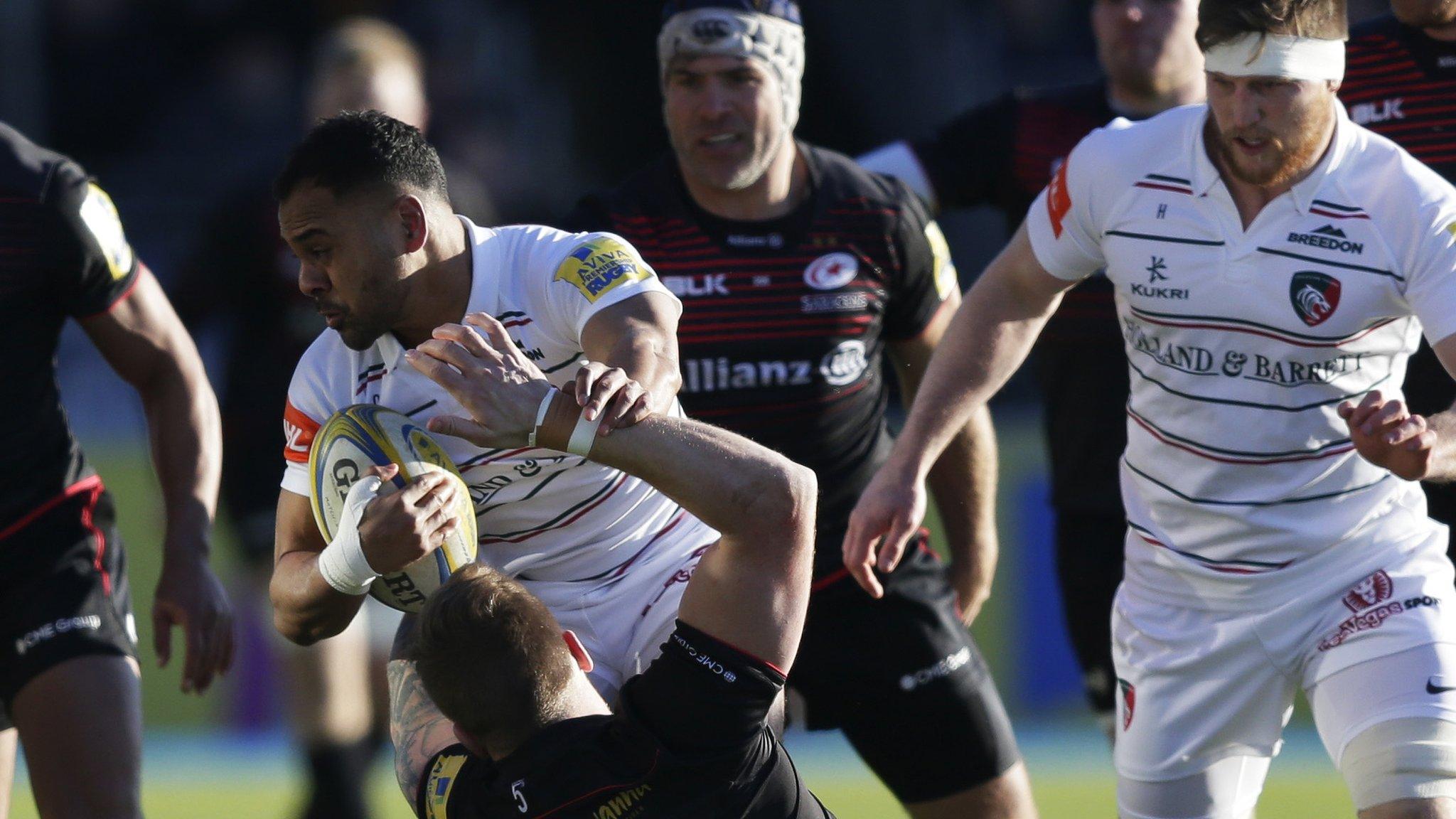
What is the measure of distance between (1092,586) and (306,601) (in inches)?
112

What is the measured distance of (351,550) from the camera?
3361mm

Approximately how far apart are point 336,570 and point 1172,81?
325cm

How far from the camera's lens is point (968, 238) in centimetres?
1016

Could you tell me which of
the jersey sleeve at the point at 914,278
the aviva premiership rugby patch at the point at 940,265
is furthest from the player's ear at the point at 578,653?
the aviva premiership rugby patch at the point at 940,265

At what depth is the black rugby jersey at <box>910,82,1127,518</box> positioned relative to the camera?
18.2 feet

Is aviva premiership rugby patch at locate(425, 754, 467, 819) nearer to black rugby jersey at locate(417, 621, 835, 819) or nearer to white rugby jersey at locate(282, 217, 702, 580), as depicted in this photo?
black rugby jersey at locate(417, 621, 835, 819)

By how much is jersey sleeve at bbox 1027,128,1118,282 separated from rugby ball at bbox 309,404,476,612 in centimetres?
152

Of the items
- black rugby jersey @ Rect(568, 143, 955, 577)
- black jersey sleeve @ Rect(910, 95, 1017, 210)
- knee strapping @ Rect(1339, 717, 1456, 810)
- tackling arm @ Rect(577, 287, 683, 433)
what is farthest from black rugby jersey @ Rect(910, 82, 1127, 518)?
tackling arm @ Rect(577, 287, 683, 433)

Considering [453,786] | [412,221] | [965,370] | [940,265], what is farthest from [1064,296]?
[453,786]

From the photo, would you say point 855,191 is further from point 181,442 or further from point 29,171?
point 29,171

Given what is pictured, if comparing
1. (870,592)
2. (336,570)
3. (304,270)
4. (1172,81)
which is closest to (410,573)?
(336,570)

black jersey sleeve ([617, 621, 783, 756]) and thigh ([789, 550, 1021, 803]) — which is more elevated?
black jersey sleeve ([617, 621, 783, 756])

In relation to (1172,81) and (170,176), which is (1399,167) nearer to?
(1172,81)

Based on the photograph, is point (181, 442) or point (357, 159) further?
point (181, 442)
